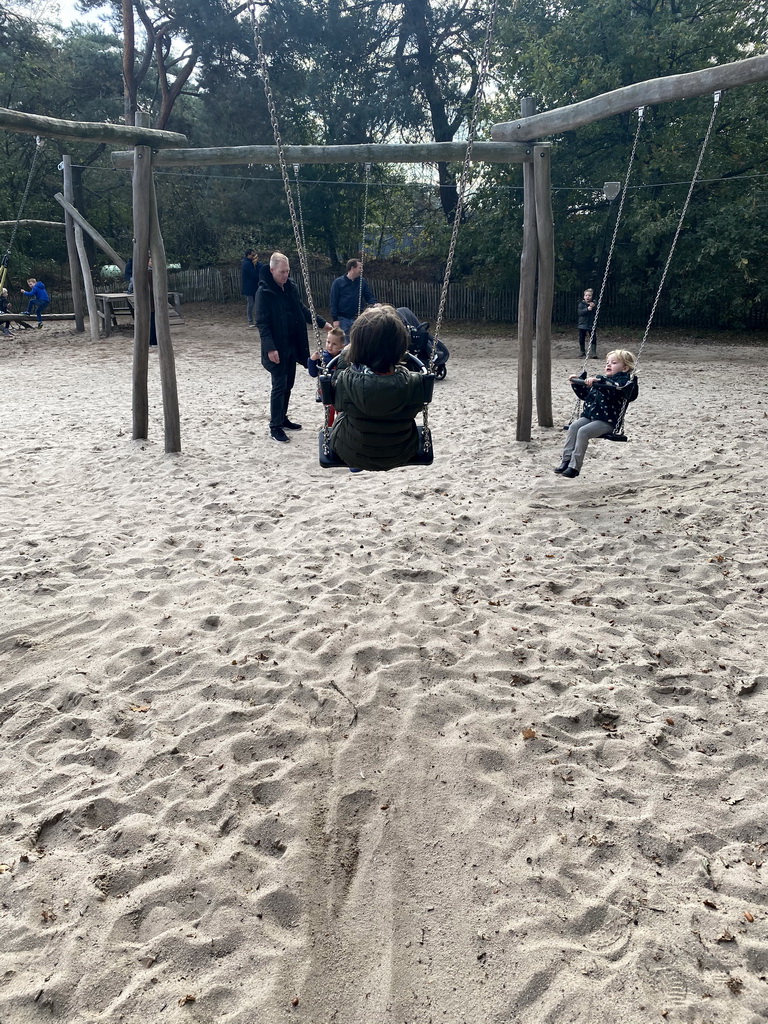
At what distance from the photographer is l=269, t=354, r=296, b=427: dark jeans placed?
24.7ft

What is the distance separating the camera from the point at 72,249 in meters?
16.8

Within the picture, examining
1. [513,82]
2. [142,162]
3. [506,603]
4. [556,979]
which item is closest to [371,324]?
[506,603]

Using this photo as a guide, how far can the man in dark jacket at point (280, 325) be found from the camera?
7.35 m

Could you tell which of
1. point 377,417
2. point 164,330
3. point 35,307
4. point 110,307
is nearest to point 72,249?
point 110,307

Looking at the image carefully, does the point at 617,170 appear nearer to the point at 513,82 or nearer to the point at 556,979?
the point at 513,82

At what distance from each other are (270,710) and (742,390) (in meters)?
9.44

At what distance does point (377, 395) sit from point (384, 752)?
67.7 inches

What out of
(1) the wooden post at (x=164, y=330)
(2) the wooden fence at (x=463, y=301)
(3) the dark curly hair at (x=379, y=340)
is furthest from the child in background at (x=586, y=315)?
(3) the dark curly hair at (x=379, y=340)

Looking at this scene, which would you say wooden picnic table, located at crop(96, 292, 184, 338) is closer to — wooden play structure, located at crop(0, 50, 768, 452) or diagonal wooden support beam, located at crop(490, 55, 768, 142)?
wooden play structure, located at crop(0, 50, 768, 452)

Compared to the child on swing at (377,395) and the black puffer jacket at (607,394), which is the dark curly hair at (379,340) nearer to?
the child on swing at (377,395)

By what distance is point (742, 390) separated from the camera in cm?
1075

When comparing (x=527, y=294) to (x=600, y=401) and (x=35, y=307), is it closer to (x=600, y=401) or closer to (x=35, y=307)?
(x=600, y=401)

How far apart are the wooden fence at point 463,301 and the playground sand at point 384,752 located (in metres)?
13.8

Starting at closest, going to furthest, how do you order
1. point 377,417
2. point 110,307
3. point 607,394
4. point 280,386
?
point 377,417 < point 607,394 < point 280,386 < point 110,307
